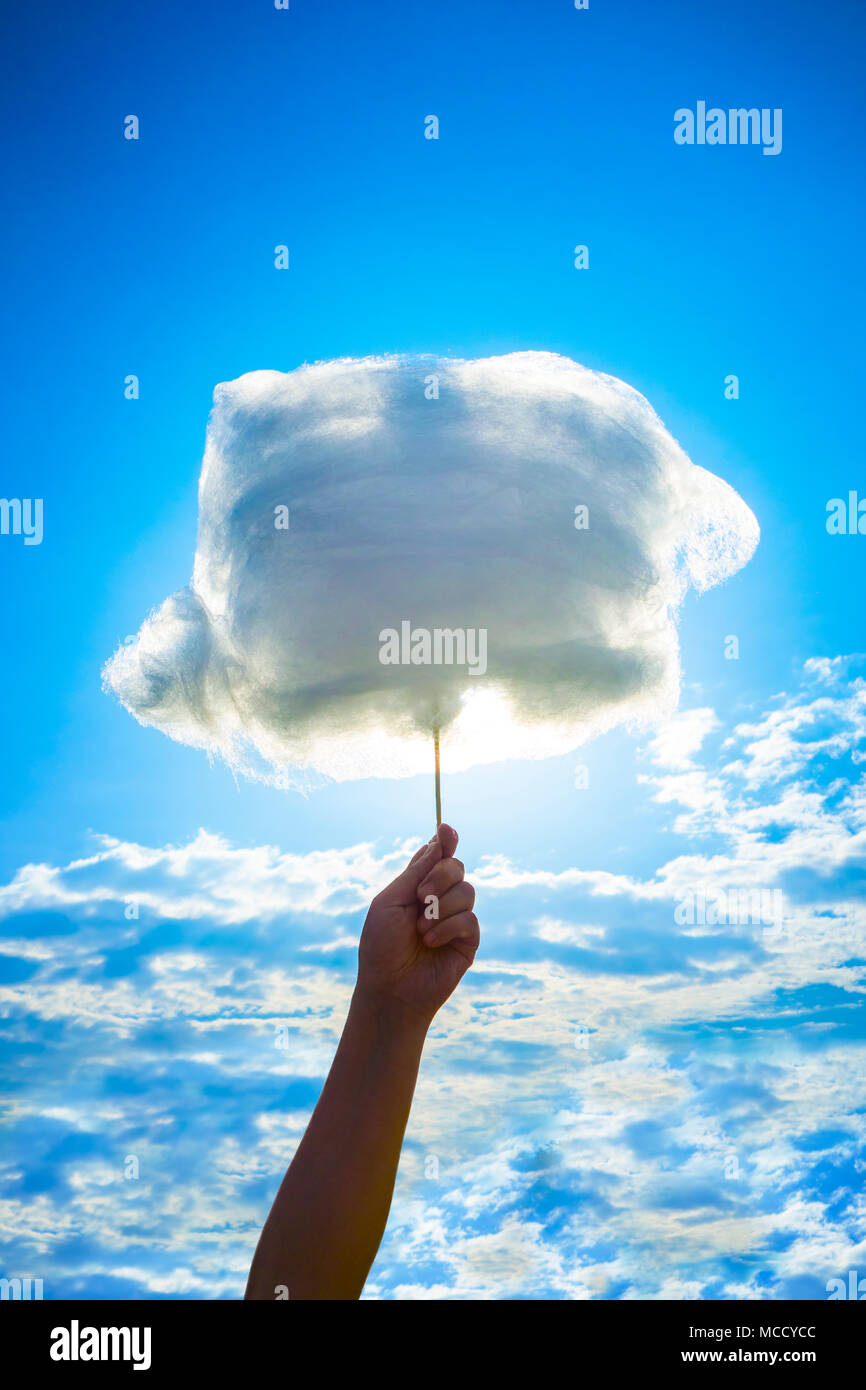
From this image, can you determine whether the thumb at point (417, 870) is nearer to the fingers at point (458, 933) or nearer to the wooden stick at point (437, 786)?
the wooden stick at point (437, 786)

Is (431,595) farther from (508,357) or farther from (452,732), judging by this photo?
(508,357)

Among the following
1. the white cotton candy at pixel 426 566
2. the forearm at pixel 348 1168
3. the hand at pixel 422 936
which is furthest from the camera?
the white cotton candy at pixel 426 566

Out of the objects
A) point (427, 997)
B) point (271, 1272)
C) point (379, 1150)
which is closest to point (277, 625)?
point (427, 997)

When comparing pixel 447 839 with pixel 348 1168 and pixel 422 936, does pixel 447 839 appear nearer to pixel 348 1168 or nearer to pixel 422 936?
pixel 422 936

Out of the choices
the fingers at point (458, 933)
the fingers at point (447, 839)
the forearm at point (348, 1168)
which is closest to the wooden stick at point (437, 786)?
the fingers at point (447, 839)

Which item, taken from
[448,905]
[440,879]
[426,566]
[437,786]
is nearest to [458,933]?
[448,905]

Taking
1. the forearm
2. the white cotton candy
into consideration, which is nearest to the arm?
the forearm

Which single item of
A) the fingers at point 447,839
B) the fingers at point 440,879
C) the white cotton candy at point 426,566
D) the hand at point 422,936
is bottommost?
the hand at point 422,936
